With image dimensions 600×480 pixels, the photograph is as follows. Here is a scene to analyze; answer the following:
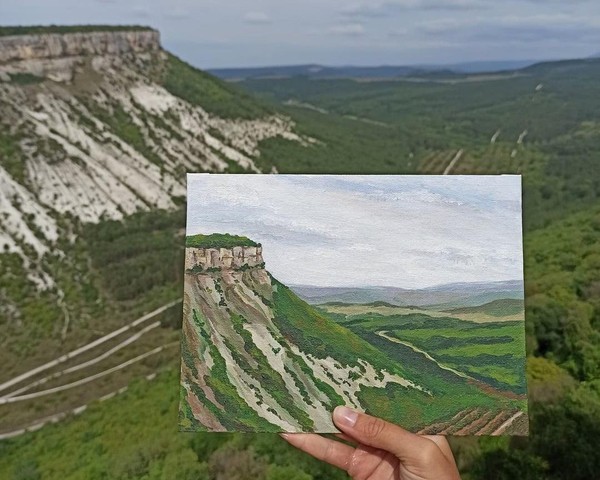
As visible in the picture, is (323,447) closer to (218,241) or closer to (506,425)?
(506,425)

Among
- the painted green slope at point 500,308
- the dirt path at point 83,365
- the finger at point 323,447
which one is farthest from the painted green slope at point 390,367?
the dirt path at point 83,365

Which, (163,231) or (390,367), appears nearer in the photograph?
(390,367)

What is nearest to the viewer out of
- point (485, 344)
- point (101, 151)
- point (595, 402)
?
point (485, 344)

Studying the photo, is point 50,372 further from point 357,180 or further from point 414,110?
point 414,110

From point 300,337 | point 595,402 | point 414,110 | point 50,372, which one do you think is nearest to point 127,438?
point 595,402

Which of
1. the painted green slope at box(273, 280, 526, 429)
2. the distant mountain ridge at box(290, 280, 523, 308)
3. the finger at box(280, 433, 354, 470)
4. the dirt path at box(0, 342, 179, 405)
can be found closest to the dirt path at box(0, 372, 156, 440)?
the dirt path at box(0, 342, 179, 405)

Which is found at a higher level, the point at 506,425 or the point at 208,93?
the point at 208,93

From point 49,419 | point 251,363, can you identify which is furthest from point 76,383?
point 251,363

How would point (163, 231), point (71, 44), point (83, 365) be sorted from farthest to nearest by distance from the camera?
point (71, 44) → point (163, 231) → point (83, 365)
